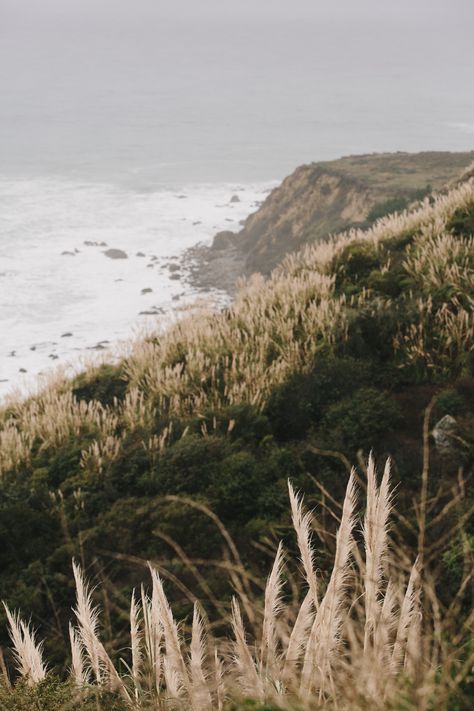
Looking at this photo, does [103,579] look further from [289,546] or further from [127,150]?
[127,150]

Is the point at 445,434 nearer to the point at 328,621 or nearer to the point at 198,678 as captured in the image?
the point at 328,621

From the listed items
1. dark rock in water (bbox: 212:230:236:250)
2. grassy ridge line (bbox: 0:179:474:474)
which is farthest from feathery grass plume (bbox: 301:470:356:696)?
dark rock in water (bbox: 212:230:236:250)

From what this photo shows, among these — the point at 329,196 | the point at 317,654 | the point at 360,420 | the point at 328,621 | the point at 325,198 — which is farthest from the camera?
the point at 325,198

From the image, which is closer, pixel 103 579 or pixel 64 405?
pixel 103 579

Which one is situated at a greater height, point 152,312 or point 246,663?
point 246,663

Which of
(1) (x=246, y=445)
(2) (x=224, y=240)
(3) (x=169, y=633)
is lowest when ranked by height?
(1) (x=246, y=445)

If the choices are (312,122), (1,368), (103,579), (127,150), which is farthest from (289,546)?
(312,122)

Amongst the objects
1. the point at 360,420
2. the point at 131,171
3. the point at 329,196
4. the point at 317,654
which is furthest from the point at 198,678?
the point at 131,171

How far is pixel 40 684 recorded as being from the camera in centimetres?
218

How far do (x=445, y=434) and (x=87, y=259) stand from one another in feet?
159

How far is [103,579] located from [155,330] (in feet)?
21.7

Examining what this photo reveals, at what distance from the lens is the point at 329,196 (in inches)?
2009

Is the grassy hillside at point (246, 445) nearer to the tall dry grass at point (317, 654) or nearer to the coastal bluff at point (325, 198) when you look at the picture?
the tall dry grass at point (317, 654)

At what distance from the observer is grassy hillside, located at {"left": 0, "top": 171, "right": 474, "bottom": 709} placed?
471 cm
